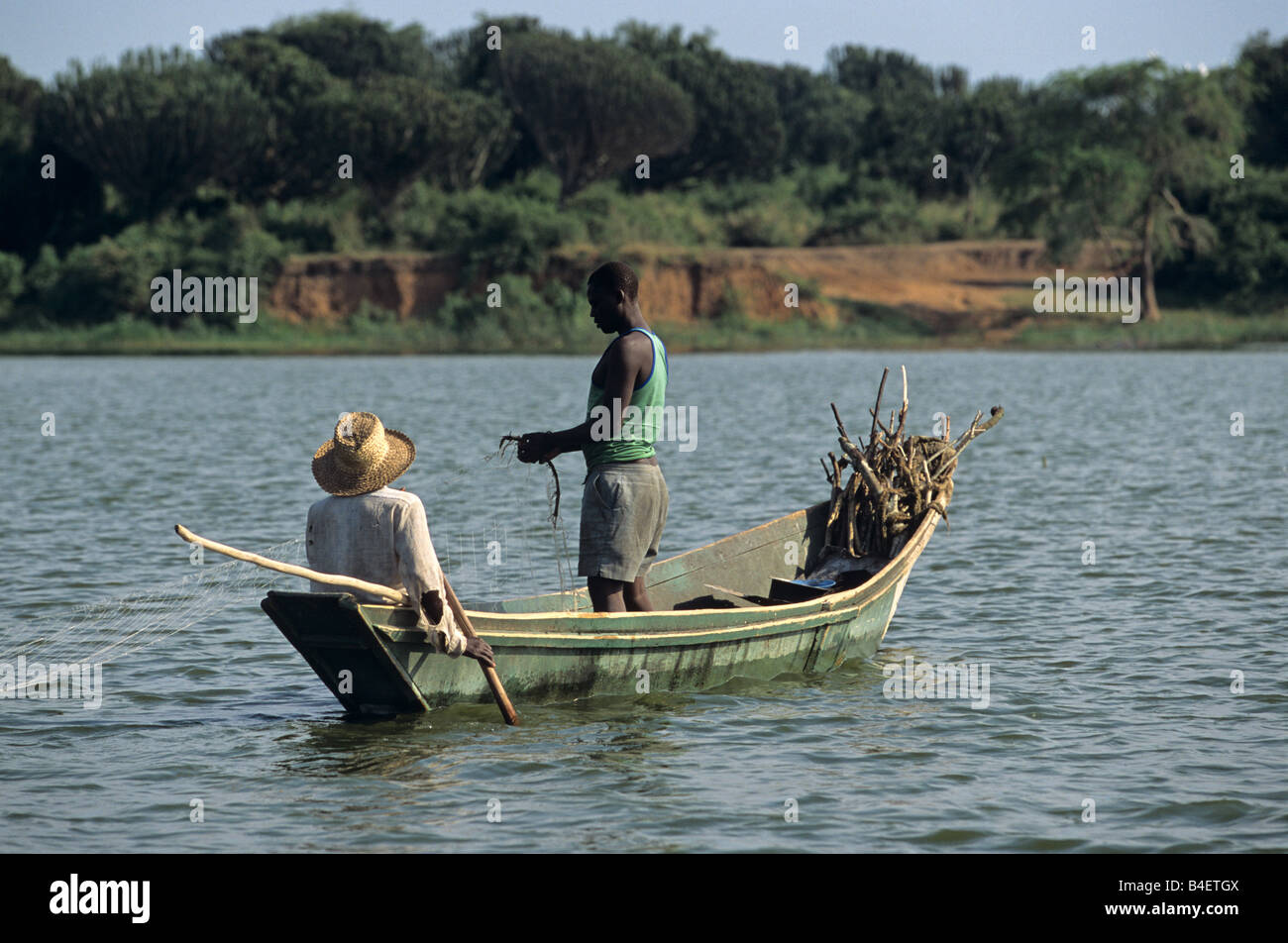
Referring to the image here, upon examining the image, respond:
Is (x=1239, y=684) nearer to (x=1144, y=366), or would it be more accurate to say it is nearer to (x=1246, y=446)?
(x=1246, y=446)

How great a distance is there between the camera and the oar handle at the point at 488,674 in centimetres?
870

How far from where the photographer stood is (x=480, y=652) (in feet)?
28.7

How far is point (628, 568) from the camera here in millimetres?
9414

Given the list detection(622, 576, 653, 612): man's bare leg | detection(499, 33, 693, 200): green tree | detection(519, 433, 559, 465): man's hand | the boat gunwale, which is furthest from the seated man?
detection(499, 33, 693, 200): green tree

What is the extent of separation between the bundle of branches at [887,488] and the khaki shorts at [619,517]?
283cm

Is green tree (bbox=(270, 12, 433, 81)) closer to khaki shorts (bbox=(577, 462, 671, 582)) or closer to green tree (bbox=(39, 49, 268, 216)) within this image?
green tree (bbox=(39, 49, 268, 216))

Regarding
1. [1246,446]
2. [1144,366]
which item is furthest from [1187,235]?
[1246,446]

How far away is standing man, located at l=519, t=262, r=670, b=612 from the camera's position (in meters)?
9.03

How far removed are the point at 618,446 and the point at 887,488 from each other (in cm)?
331
